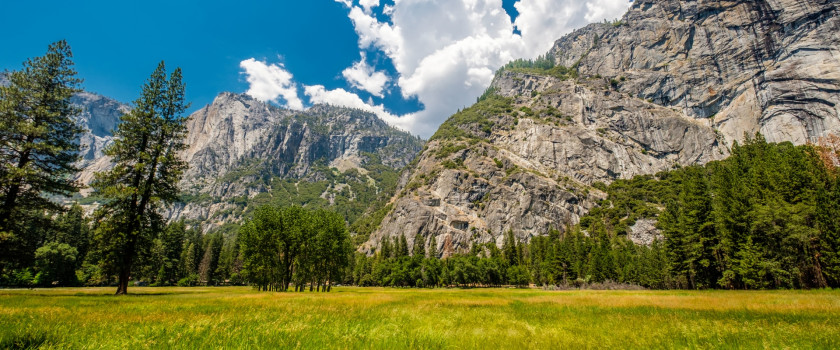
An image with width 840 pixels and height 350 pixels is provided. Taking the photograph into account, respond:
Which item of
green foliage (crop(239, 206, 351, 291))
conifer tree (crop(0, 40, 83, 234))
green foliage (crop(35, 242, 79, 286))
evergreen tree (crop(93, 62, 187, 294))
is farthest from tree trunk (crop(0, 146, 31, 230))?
green foliage (crop(35, 242, 79, 286))

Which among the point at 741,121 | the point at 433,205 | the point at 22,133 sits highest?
the point at 741,121

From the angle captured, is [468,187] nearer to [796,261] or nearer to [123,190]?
[796,261]

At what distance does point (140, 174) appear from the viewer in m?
24.1

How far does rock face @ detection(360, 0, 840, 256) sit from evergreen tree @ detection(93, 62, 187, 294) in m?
125

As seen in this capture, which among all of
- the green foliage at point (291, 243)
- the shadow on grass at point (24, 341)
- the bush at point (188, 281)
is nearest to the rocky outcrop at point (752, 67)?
the green foliage at point (291, 243)

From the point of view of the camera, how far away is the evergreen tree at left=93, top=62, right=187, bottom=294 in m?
22.8

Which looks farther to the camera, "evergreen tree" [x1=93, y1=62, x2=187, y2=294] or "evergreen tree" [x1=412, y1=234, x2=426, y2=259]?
"evergreen tree" [x1=412, y1=234, x2=426, y2=259]

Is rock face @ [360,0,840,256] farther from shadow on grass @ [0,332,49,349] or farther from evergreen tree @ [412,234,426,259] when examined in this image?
shadow on grass @ [0,332,49,349]

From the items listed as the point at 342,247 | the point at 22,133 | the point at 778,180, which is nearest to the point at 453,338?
the point at 22,133

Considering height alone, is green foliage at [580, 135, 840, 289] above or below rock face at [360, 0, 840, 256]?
below

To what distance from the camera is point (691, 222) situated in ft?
150

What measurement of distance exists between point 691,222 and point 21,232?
232ft

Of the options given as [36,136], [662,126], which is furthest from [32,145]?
[662,126]

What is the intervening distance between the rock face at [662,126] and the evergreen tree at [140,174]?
125414 mm
